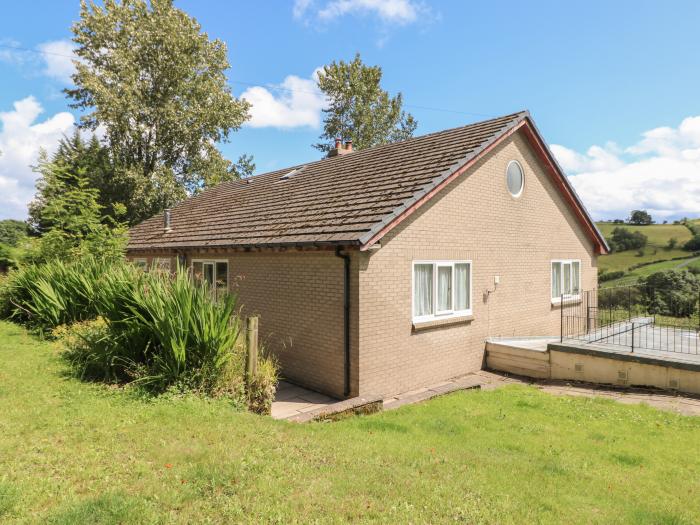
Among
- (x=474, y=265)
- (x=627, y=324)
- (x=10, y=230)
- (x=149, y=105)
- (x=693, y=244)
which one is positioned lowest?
(x=627, y=324)

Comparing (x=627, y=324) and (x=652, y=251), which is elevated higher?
(x=652, y=251)

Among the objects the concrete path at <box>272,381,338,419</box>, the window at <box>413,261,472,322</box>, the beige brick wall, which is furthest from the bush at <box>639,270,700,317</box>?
the concrete path at <box>272,381,338,419</box>

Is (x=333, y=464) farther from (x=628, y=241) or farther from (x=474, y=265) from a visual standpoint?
(x=628, y=241)

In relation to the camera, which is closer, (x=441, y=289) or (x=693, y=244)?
(x=441, y=289)

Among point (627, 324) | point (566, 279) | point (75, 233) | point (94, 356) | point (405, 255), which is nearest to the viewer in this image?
point (94, 356)

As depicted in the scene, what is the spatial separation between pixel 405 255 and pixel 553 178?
7.94 metres

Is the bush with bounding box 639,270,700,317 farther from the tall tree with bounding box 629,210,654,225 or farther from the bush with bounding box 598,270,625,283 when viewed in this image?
the tall tree with bounding box 629,210,654,225

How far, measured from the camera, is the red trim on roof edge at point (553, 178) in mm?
9102

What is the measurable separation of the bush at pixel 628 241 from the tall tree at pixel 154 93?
4006cm

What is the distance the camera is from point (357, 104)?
4078cm

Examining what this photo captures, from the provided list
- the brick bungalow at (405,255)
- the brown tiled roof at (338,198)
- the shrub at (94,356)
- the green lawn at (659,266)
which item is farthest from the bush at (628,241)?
the shrub at (94,356)

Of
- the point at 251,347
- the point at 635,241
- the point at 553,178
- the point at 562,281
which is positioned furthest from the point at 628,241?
the point at 251,347

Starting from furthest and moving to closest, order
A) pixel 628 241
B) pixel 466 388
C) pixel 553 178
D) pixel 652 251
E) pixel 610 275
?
1. pixel 628 241
2. pixel 652 251
3. pixel 610 275
4. pixel 553 178
5. pixel 466 388

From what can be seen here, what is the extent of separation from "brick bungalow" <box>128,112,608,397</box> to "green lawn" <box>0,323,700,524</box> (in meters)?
2.00
